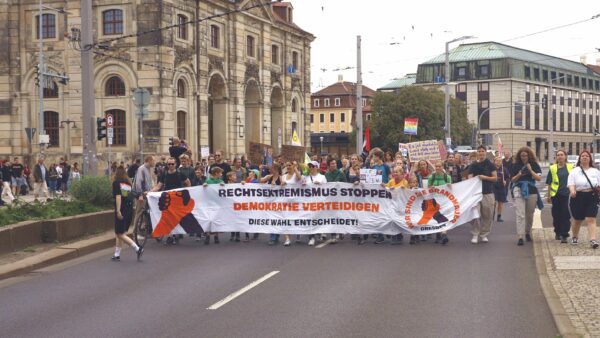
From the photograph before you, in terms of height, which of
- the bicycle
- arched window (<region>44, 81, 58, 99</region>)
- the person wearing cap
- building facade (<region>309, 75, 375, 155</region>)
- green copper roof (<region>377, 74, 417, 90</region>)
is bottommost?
the bicycle

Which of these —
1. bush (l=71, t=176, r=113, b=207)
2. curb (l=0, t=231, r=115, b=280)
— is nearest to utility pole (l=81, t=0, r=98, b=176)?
bush (l=71, t=176, r=113, b=207)

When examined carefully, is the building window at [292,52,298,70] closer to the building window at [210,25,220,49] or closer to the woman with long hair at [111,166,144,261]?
the building window at [210,25,220,49]

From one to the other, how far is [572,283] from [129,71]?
1436 inches

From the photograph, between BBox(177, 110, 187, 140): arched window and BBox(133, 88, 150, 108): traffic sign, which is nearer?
BBox(133, 88, 150, 108): traffic sign

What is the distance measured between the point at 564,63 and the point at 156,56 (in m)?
88.7

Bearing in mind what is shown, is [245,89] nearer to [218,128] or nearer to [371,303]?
[218,128]

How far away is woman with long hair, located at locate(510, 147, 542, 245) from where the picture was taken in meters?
15.3

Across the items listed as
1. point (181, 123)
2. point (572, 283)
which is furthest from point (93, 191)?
point (181, 123)

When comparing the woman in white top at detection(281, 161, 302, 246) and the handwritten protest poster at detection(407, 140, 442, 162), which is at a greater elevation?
the handwritten protest poster at detection(407, 140, 442, 162)

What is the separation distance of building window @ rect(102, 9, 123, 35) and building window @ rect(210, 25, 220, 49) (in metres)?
6.88

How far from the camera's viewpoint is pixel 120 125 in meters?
45.6

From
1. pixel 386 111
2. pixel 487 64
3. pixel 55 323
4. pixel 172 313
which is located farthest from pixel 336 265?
pixel 487 64

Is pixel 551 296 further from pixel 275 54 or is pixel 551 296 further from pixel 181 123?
pixel 275 54

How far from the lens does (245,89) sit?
54094mm
